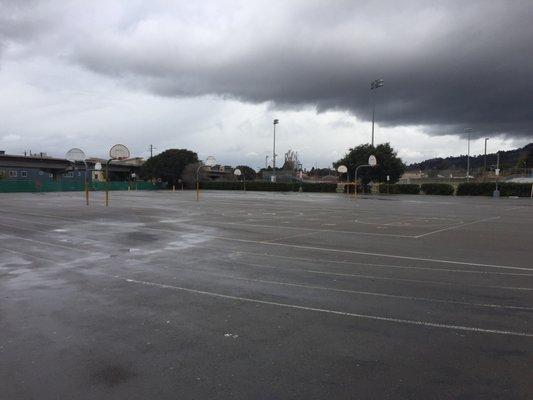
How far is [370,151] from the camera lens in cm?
6806

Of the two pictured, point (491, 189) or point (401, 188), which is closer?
point (491, 189)

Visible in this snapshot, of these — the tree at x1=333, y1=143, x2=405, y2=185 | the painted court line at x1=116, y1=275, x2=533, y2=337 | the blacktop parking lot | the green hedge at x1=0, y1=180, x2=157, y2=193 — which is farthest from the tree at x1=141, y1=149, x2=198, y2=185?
the painted court line at x1=116, y1=275, x2=533, y2=337

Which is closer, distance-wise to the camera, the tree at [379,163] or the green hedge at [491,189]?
the green hedge at [491,189]

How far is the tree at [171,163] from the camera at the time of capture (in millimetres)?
97875

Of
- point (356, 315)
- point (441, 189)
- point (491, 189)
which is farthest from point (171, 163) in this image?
point (356, 315)

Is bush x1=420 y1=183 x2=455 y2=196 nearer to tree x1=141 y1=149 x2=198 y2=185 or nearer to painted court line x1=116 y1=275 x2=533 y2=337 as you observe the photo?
tree x1=141 y1=149 x2=198 y2=185

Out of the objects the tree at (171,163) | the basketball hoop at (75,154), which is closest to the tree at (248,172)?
the tree at (171,163)

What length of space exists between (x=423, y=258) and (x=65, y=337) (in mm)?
7738

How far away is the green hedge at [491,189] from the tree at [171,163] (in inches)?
2237

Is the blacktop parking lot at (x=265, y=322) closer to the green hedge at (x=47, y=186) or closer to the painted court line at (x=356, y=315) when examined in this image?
the painted court line at (x=356, y=315)

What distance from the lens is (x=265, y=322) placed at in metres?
5.67

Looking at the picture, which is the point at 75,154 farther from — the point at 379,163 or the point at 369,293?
the point at 379,163

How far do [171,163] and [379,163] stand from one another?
4693cm

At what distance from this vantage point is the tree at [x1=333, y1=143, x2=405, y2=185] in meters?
67.8
